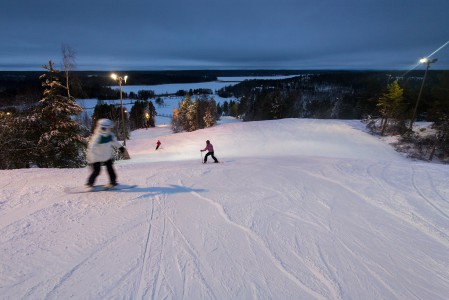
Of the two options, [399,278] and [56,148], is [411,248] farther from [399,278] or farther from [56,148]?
[56,148]

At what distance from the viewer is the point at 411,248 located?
4496mm

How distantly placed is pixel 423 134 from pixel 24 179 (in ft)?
101

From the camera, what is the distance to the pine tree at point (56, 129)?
1407cm

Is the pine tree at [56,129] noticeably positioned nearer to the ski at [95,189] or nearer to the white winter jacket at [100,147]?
the ski at [95,189]

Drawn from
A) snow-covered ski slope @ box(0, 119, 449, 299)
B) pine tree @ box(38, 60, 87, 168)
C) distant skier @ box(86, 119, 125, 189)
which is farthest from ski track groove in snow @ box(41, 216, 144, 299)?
pine tree @ box(38, 60, 87, 168)

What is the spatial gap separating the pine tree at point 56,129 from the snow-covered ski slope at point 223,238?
7.15 m

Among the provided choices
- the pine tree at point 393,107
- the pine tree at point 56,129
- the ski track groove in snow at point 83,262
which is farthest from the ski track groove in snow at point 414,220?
the pine tree at point 393,107

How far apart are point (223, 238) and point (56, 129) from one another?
46.7 ft

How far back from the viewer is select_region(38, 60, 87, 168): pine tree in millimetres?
14070

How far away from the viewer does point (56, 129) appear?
46.9ft

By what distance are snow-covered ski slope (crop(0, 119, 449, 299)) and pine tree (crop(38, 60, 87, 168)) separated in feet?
23.5

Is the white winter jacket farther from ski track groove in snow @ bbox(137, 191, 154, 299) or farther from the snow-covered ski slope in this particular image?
ski track groove in snow @ bbox(137, 191, 154, 299)

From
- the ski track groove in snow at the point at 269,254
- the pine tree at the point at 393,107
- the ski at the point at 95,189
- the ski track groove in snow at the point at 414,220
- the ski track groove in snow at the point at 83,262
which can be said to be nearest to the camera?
the ski track groove in snow at the point at 83,262

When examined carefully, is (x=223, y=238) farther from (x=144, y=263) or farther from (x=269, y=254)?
(x=144, y=263)
